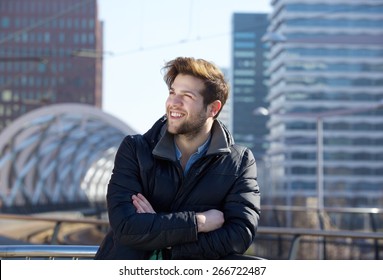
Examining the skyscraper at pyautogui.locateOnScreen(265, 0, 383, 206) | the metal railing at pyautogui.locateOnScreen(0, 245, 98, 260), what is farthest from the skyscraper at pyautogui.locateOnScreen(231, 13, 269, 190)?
the metal railing at pyautogui.locateOnScreen(0, 245, 98, 260)

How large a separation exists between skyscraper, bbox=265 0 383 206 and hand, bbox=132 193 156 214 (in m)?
87.2

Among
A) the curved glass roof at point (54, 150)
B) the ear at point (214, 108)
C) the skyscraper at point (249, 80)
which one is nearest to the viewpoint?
the ear at point (214, 108)

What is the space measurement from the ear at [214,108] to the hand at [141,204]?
37cm

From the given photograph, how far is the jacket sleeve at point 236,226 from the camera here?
244 cm

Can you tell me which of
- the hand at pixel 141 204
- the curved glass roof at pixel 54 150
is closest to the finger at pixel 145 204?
the hand at pixel 141 204

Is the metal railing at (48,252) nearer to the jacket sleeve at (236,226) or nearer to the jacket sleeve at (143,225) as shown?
the jacket sleeve at (143,225)

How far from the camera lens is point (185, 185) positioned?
250cm

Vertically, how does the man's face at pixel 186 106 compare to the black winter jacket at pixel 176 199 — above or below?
above

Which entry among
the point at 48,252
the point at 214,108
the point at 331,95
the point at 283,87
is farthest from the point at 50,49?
the point at 214,108

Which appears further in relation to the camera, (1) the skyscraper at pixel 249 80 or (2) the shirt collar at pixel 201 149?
(1) the skyscraper at pixel 249 80

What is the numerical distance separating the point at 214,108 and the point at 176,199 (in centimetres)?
34

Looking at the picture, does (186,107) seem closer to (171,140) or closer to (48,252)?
(171,140)

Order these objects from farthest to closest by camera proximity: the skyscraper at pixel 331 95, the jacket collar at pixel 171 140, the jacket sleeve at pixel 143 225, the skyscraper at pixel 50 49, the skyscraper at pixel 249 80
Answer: the skyscraper at pixel 50 49 → the skyscraper at pixel 249 80 → the skyscraper at pixel 331 95 → the jacket collar at pixel 171 140 → the jacket sleeve at pixel 143 225
